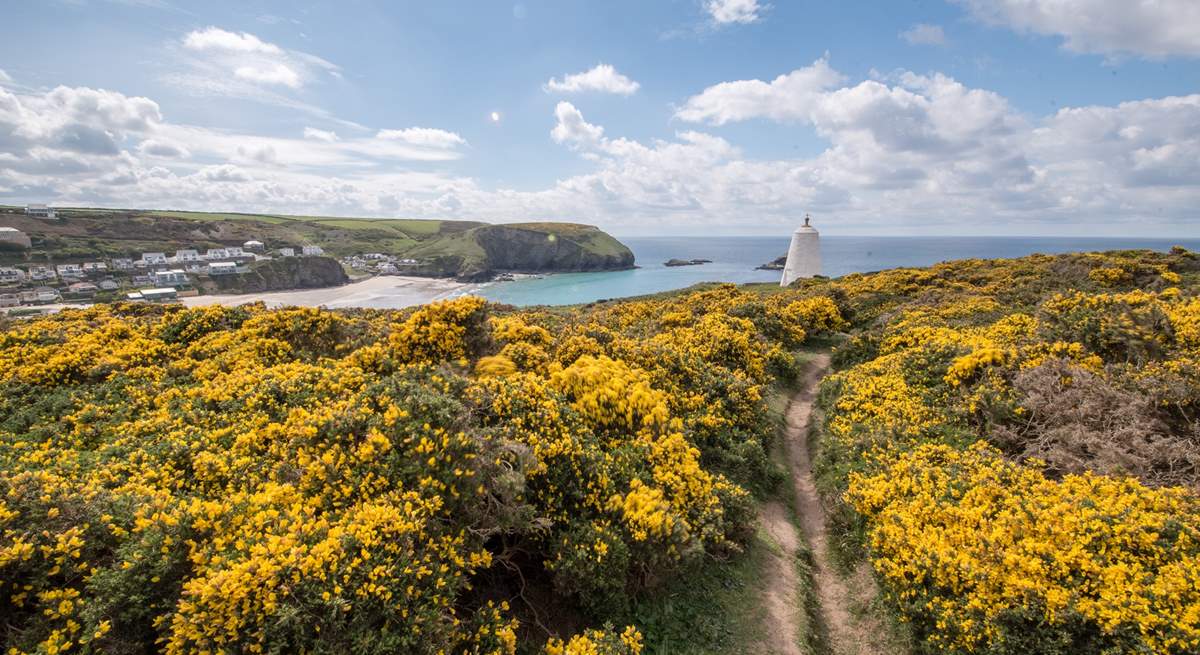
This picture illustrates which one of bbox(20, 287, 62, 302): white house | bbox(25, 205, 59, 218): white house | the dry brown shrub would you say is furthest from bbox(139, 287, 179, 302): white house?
the dry brown shrub

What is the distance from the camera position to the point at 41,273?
93.1 m

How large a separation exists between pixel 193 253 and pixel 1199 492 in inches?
6301

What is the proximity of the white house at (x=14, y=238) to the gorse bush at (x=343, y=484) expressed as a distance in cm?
14475

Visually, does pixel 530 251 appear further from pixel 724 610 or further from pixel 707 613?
pixel 707 613

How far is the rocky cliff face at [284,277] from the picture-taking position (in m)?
106

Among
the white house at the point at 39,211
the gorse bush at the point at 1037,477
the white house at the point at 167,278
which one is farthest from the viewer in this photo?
the white house at the point at 39,211

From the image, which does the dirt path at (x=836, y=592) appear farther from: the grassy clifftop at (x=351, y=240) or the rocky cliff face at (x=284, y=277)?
the grassy clifftop at (x=351, y=240)

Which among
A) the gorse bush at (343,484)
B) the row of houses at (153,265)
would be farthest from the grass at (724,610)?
the row of houses at (153,265)

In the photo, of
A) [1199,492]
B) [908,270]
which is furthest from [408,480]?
[908,270]

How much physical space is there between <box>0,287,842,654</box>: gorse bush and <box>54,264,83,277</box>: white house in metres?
122

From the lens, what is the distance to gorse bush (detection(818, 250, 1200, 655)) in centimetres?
653

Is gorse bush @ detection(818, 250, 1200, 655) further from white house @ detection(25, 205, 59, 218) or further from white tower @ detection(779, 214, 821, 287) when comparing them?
white house @ detection(25, 205, 59, 218)

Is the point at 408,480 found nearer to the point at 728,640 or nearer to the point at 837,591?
the point at 728,640

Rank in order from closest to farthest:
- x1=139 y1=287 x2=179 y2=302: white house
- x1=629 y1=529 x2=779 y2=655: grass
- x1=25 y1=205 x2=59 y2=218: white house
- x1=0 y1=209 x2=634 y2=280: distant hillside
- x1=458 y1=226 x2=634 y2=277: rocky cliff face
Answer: x1=629 y1=529 x2=779 y2=655: grass → x1=139 y1=287 x2=179 y2=302: white house → x1=0 y1=209 x2=634 y2=280: distant hillside → x1=25 y1=205 x2=59 y2=218: white house → x1=458 y1=226 x2=634 y2=277: rocky cliff face
